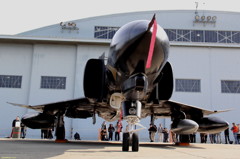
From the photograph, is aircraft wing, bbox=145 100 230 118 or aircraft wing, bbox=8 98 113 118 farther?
aircraft wing, bbox=8 98 113 118

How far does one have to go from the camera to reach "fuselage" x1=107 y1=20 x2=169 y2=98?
4.56 metres

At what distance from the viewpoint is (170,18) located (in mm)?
25609

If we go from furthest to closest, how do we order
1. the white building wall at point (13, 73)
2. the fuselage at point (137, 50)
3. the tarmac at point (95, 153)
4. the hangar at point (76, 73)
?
the hangar at point (76, 73) → the white building wall at point (13, 73) → the fuselage at point (137, 50) → the tarmac at point (95, 153)

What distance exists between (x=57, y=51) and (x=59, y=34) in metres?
3.14

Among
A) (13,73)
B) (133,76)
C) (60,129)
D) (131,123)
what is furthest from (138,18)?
(131,123)

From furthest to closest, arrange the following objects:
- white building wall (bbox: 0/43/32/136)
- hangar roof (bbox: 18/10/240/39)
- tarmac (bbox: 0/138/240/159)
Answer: hangar roof (bbox: 18/10/240/39)
white building wall (bbox: 0/43/32/136)
tarmac (bbox: 0/138/240/159)

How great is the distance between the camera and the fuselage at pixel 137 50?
4562mm

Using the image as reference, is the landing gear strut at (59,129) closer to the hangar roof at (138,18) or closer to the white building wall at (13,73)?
the white building wall at (13,73)

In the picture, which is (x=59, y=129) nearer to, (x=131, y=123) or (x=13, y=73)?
(x=131, y=123)

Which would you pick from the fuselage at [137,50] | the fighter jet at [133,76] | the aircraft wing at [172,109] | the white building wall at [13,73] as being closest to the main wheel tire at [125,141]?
the fighter jet at [133,76]

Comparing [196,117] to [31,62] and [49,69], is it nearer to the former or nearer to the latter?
[49,69]

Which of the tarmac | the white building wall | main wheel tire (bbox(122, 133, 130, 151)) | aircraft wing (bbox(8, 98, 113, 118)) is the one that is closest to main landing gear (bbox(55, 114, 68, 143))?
aircraft wing (bbox(8, 98, 113, 118))

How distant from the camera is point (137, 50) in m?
4.65

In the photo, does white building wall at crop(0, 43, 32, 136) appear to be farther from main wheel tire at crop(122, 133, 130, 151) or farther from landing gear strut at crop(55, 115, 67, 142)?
main wheel tire at crop(122, 133, 130, 151)
